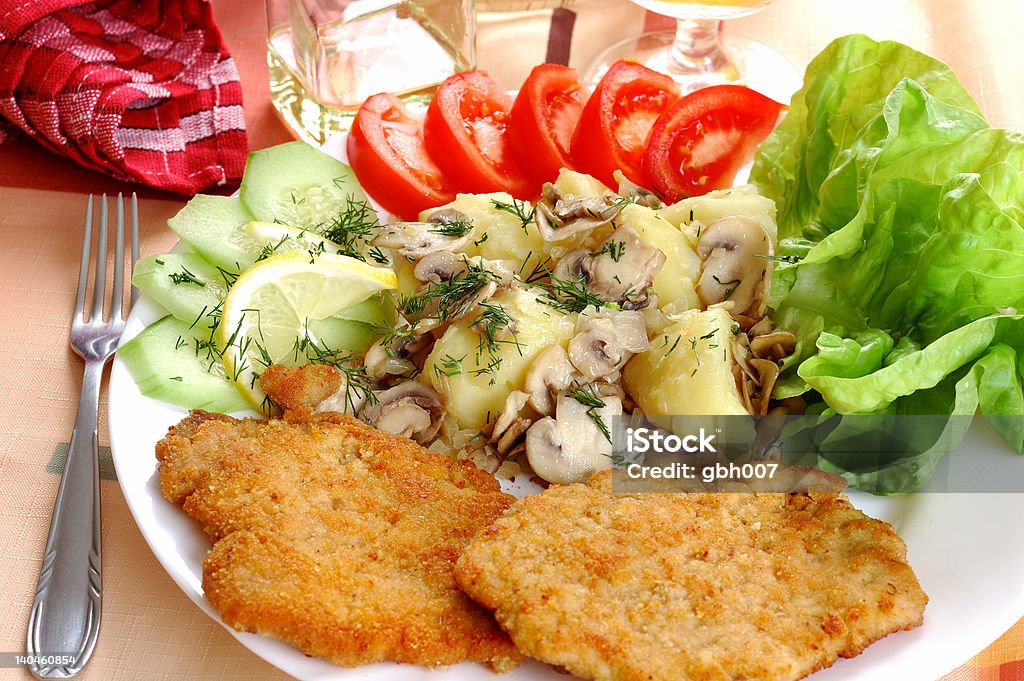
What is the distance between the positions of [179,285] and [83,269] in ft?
2.46

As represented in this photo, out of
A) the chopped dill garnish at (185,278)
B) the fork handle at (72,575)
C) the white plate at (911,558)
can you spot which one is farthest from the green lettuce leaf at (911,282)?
the fork handle at (72,575)

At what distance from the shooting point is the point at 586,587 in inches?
92.9

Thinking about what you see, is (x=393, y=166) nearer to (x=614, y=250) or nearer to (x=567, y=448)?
(x=614, y=250)

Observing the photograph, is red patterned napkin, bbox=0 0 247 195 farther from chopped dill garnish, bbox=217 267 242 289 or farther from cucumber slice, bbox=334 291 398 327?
cucumber slice, bbox=334 291 398 327

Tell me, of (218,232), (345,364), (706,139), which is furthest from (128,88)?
(706,139)

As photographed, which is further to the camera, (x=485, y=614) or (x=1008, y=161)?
(x=1008, y=161)

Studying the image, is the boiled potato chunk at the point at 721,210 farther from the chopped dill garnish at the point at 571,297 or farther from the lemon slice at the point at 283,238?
the lemon slice at the point at 283,238

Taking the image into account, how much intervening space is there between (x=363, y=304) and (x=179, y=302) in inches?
22.4

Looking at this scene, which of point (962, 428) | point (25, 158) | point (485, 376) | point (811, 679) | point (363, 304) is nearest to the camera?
point (811, 679)

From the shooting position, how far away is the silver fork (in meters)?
2.68

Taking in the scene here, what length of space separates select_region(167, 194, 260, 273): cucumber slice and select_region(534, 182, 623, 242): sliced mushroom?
3.14ft

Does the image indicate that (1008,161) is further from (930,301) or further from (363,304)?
(363,304)

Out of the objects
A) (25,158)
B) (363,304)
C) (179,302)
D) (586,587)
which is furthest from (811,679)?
(25,158)

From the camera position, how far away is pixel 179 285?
322cm
